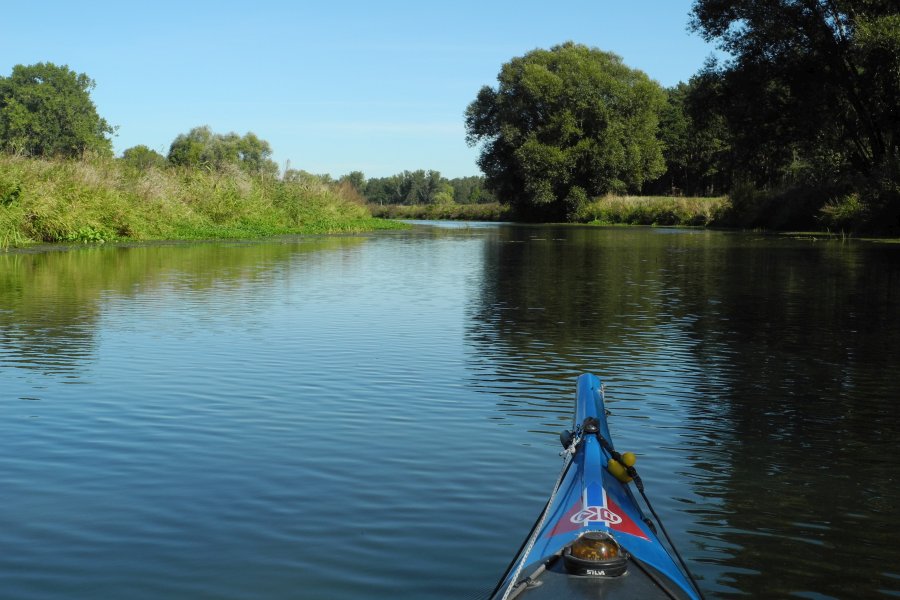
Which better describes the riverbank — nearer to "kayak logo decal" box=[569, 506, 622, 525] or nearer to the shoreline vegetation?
the shoreline vegetation

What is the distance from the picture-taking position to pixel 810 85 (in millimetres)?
48750

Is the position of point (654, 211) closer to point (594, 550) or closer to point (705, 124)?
point (705, 124)

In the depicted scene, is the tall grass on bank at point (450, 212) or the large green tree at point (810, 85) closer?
the large green tree at point (810, 85)

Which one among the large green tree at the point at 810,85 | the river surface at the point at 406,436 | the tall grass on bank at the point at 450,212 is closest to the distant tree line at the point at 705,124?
the large green tree at the point at 810,85

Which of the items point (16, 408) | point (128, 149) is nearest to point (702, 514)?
point (16, 408)

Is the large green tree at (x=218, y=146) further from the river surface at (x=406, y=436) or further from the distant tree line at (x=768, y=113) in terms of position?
the river surface at (x=406, y=436)

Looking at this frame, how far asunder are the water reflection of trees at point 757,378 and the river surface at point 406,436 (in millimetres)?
36

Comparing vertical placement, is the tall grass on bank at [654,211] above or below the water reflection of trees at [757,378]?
above

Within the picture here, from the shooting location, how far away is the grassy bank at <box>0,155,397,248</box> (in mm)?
36062

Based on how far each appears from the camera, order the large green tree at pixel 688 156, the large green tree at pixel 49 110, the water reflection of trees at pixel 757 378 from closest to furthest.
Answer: the water reflection of trees at pixel 757 378 → the large green tree at pixel 688 156 → the large green tree at pixel 49 110

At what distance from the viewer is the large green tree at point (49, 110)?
147375 millimetres

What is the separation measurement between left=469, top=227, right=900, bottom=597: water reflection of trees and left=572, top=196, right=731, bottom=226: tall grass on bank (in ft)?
153

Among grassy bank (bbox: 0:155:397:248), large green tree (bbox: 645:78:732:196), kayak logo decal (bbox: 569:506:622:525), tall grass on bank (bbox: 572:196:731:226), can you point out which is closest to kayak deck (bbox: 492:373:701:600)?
kayak logo decal (bbox: 569:506:622:525)

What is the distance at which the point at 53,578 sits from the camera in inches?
215
